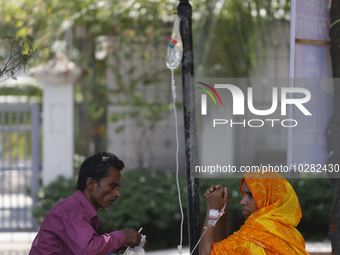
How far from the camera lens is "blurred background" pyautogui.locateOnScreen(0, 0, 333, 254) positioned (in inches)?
231

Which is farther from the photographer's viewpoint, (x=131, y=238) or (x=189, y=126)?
(x=189, y=126)

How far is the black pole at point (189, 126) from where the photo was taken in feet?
8.71

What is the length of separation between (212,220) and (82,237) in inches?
29.5

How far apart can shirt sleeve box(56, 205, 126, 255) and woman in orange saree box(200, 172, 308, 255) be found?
544mm

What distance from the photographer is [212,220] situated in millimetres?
2383

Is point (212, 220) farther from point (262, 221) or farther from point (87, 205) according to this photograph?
point (87, 205)

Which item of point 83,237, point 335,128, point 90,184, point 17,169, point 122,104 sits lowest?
point 17,169

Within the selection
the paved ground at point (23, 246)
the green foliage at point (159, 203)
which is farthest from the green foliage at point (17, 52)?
the green foliage at point (159, 203)

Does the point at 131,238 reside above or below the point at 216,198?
below

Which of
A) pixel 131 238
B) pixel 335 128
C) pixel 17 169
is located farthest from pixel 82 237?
pixel 17 169

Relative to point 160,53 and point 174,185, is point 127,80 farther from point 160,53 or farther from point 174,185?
point 174,185

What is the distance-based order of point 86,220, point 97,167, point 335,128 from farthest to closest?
1. point 335,128
2. point 97,167
3. point 86,220

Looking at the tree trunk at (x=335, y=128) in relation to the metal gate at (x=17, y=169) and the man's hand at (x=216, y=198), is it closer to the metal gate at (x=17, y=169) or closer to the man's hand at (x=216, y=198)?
the man's hand at (x=216, y=198)

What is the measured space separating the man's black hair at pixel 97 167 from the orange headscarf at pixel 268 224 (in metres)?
0.75
